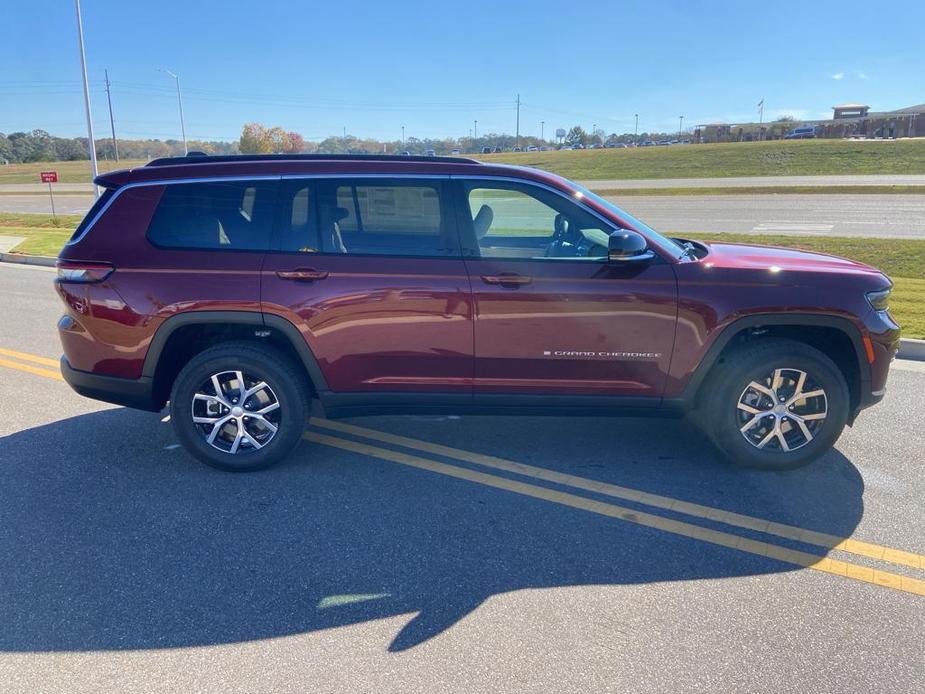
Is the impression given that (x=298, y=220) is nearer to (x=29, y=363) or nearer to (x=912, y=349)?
(x=29, y=363)

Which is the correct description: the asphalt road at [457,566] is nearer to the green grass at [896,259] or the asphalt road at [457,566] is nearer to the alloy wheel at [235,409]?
the alloy wheel at [235,409]

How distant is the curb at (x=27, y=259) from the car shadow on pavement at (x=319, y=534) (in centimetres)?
1132

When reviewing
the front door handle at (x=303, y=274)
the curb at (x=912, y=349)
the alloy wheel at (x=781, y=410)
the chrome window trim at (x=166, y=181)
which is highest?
the chrome window trim at (x=166, y=181)

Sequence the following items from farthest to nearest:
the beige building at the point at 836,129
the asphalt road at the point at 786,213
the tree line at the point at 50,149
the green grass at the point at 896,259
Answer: the tree line at the point at 50,149 → the beige building at the point at 836,129 → the asphalt road at the point at 786,213 → the green grass at the point at 896,259

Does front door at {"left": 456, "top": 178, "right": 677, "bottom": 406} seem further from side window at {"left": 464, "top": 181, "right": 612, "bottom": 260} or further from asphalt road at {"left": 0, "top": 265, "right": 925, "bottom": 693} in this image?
asphalt road at {"left": 0, "top": 265, "right": 925, "bottom": 693}

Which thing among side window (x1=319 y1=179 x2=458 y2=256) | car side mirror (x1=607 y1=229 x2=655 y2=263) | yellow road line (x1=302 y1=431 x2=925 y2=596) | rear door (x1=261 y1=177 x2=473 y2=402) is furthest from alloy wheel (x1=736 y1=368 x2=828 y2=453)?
side window (x1=319 y1=179 x2=458 y2=256)

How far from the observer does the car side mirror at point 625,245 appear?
12.5ft

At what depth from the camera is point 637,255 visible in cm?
398

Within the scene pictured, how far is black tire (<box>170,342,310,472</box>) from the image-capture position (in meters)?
4.20

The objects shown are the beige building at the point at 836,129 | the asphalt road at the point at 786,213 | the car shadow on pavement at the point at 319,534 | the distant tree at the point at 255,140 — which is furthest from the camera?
the beige building at the point at 836,129

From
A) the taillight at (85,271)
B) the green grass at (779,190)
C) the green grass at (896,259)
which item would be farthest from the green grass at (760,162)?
the taillight at (85,271)

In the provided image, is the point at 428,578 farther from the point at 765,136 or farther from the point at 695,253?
the point at 765,136

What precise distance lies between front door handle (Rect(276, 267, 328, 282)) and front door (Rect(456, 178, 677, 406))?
896 millimetres

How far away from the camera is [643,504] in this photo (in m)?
3.88
